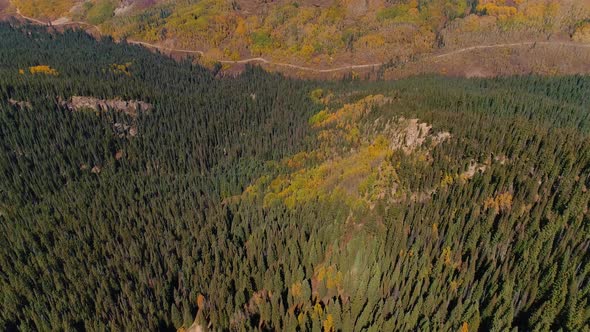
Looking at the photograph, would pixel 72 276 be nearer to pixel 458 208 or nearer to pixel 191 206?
pixel 191 206

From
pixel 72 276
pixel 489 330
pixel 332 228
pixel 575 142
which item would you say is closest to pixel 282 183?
pixel 332 228

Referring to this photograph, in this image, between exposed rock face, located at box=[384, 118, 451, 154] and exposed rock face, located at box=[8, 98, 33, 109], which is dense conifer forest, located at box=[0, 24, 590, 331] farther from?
exposed rock face, located at box=[8, 98, 33, 109]

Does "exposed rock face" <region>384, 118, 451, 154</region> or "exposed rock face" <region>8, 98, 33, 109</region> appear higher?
"exposed rock face" <region>8, 98, 33, 109</region>

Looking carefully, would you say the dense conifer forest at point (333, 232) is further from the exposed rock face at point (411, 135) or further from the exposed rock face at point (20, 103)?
the exposed rock face at point (20, 103)

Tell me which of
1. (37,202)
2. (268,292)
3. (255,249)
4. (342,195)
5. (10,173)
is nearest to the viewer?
(268,292)

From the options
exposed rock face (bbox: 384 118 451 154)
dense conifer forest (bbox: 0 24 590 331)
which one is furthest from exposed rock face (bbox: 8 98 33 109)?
exposed rock face (bbox: 384 118 451 154)

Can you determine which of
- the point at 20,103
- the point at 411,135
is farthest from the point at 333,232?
the point at 20,103

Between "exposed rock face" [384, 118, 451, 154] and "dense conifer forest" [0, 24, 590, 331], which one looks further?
"exposed rock face" [384, 118, 451, 154]

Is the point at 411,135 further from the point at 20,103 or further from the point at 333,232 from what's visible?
the point at 20,103
